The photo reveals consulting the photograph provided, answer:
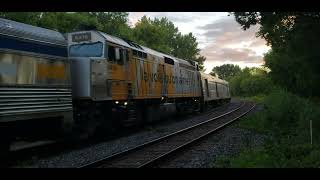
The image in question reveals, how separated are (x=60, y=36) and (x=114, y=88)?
3.68 m

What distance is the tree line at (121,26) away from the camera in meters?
51.5

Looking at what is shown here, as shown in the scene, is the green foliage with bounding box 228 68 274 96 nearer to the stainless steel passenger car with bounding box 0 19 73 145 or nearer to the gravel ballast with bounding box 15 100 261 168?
the gravel ballast with bounding box 15 100 261 168

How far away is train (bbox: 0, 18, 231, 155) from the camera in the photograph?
12297 mm

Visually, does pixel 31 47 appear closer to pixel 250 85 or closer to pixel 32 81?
pixel 32 81

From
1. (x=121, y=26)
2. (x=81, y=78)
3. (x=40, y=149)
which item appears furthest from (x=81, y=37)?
(x=121, y=26)

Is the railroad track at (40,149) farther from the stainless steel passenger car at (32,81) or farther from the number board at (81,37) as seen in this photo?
the number board at (81,37)

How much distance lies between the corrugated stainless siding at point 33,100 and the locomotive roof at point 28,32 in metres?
1.42

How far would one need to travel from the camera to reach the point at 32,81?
42.7 ft

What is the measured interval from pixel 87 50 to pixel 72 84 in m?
1.69
